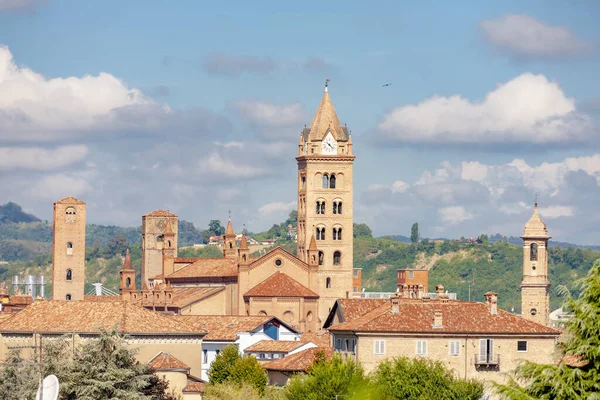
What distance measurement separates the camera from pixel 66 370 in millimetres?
60906

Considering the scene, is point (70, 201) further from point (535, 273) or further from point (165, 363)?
point (165, 363)

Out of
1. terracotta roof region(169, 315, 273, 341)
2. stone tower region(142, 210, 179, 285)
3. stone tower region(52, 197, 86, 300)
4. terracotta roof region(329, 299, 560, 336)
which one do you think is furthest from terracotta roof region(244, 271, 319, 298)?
stone tower region(142, 210, 179, 285)

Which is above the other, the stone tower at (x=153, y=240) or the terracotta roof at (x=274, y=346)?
the stone tower at (x=153, y=240)

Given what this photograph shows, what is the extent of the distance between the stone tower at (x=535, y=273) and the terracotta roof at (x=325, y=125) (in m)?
26.4

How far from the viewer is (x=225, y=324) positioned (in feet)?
351

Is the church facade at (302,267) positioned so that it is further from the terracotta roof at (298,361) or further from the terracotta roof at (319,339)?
the terracotta roof at (298,361)

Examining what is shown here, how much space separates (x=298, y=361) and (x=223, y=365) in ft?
26.2

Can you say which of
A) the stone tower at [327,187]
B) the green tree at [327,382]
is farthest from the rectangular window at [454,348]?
the stone tower at [327,187]

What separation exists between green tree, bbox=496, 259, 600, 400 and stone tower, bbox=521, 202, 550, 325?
113881 mm

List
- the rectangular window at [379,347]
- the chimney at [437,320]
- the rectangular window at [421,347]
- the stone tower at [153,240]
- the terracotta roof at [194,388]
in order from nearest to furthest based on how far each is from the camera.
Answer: the rectangular window at [379,347], the terracotta roof at [194,388], the rectangular window at [421,347], the chimney at [437,320], the stone tower at [153,240]

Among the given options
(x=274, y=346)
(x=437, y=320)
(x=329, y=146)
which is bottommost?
(x=274, y=346)

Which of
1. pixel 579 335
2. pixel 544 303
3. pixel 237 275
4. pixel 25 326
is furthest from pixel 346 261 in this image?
pixel 579 335

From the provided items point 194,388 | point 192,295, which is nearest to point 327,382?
point 194,388

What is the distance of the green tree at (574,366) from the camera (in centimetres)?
3238
